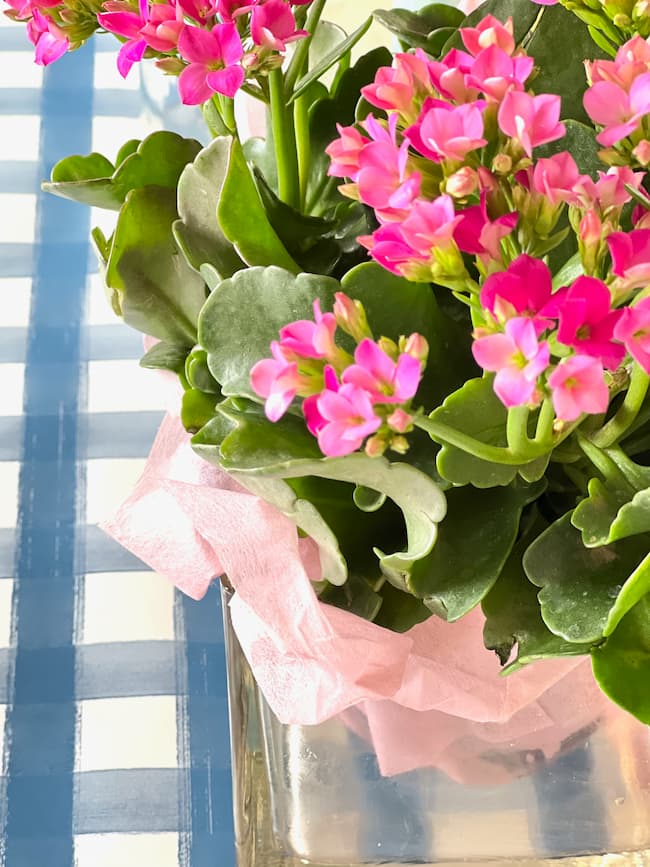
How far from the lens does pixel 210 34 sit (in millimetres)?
251

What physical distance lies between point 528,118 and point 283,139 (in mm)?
101

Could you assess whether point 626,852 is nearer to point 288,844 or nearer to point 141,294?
point 288,844

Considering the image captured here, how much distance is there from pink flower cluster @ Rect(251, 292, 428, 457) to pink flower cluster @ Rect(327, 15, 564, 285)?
0.06 ft

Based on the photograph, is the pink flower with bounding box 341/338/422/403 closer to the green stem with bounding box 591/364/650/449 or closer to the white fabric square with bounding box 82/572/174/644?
the green stem with bounding box 591/364/650/449

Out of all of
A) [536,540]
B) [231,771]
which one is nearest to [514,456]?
[536,540]

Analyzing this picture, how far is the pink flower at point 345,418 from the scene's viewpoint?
0.66 ft

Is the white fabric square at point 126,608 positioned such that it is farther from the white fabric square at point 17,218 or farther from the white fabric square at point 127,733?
the white fabric square at point 17,218

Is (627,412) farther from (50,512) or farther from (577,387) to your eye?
(50,512)

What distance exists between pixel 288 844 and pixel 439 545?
0.18 meters

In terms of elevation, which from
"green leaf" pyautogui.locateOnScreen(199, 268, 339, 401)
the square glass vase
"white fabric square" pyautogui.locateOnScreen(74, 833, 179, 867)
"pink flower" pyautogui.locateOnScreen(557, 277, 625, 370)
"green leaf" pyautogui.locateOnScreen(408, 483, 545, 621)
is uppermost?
"pink flower" pyautogui.locateOnScreen(557, 277, 625, 370)

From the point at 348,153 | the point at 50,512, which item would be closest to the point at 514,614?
the point at 348,153

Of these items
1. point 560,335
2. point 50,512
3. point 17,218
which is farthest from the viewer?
point 17,218

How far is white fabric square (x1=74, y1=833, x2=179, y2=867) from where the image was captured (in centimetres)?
47

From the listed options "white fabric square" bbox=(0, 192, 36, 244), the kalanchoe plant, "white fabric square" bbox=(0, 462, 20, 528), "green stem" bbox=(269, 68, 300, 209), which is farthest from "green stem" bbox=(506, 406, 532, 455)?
"white fabric square" bbox=(0, 192, 36, 244)
